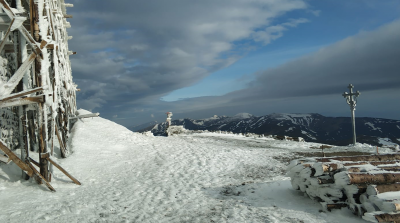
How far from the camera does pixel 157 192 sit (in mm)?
8164

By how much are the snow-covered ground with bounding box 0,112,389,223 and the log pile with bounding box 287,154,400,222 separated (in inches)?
13.3

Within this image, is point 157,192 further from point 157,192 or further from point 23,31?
point 23,31

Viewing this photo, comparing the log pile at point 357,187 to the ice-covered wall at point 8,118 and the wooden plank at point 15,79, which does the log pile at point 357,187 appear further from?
the ice-covered wall at point 8,118

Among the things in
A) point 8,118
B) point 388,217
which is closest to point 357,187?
point 388,217

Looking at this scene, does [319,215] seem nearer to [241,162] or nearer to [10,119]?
[241,162]

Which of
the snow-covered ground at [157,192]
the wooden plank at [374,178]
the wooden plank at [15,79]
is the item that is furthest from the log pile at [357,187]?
the wooden plank at [15,79]

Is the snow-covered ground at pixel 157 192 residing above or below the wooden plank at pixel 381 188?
below

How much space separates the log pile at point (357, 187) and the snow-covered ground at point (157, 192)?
1.11 ft

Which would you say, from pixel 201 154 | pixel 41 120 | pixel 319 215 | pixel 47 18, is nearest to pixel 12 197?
pixel 41 120

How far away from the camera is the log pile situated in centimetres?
512

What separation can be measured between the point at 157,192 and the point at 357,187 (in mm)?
6230

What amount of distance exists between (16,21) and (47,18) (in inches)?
57.2

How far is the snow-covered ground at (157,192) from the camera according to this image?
601 cm

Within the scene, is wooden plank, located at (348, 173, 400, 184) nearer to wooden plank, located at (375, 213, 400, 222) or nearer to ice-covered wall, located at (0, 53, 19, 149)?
wooden plank, located at (375, 213, 400, 222)
